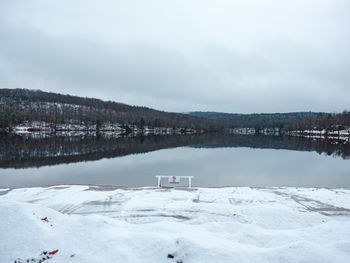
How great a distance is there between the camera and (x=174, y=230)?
566cm

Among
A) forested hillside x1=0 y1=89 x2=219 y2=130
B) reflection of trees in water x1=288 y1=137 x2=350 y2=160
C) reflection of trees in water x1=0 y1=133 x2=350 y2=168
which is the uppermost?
forested hillside x1=0 y1=89 x2=219 y2=130

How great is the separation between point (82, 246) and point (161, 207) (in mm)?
4346

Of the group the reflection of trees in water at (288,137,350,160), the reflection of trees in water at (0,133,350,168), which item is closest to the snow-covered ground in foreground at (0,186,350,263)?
the reflection of trees in water at (0,133,350,168)

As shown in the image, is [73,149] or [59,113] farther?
[59,113]

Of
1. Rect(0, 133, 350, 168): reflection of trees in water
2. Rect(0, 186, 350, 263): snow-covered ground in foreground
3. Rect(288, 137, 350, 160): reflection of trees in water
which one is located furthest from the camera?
Rect(288, 137, 350, 160): reflection of trees in water

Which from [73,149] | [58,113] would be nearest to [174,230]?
[73,149]

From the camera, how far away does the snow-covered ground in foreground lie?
4.34 meters

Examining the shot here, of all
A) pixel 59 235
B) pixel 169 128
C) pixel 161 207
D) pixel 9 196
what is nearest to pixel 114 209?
pixel 161 207

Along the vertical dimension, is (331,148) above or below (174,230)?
below

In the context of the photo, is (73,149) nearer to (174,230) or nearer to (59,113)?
(174,230)

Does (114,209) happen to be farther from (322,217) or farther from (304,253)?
(322,217)

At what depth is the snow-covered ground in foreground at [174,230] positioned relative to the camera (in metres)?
4.34

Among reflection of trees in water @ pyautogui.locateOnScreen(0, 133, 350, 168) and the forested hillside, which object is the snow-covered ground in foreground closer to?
reflection of trees in water @ pyautogui.locateOnScreen(0, 133, 350, 168)

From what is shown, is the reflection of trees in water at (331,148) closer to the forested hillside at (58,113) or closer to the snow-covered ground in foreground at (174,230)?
the snow-covered ground in foreground at (174,230)
